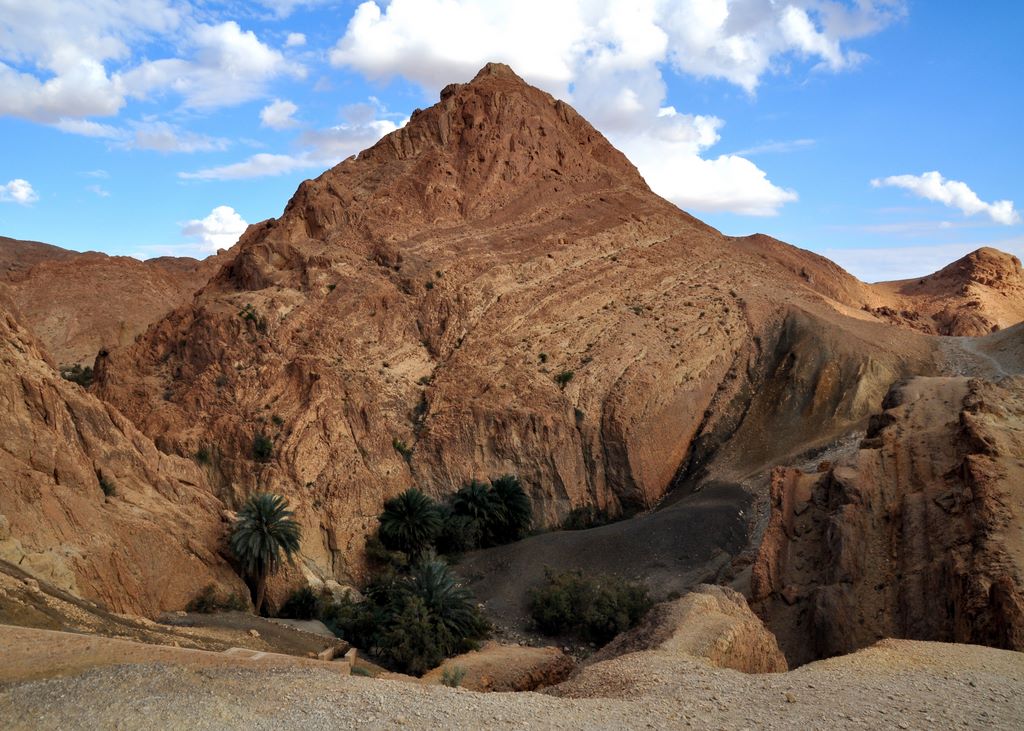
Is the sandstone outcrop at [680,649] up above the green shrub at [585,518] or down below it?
above

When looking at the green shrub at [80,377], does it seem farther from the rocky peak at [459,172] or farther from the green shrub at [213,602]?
the green shrub at [213,602]

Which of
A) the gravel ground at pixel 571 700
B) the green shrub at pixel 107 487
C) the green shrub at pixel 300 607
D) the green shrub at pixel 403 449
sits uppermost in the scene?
the green shrub at pixel 403 449

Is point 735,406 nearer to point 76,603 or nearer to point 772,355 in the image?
point 772,355

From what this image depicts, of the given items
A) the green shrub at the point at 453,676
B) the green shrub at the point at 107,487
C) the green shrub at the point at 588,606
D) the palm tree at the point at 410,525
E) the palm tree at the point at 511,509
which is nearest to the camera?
the green shrub at the point at 453,676

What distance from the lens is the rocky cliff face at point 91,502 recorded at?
2052 centimetres

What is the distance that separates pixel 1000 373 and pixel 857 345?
580 cm

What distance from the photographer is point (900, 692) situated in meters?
12.5

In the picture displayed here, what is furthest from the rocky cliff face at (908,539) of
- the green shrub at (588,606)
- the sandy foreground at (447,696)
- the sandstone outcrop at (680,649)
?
the green shrub at (588,606)

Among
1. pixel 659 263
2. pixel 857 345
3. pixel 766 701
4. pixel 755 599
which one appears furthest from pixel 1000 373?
pixel 766 701

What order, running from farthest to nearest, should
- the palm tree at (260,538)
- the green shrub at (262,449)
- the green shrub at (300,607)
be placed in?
the green shrub at (262,449) < the green shrub at (300,607) < the palm tree at (260,538)

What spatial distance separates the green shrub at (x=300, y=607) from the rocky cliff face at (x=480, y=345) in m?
3.72

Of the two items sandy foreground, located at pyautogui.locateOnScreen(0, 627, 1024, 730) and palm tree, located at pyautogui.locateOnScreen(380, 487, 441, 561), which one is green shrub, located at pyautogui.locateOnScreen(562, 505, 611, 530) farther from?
sandy foreground, located at pyautogui.locateOnScreen(0, 627, 1024, 730)

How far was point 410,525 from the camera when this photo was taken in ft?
103

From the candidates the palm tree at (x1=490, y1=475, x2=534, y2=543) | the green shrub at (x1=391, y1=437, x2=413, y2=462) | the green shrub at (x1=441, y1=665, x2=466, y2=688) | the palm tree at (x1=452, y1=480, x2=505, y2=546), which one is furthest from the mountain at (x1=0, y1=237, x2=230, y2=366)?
the green shrub at (x1=441, y1=665, x2=466, y2=688)
